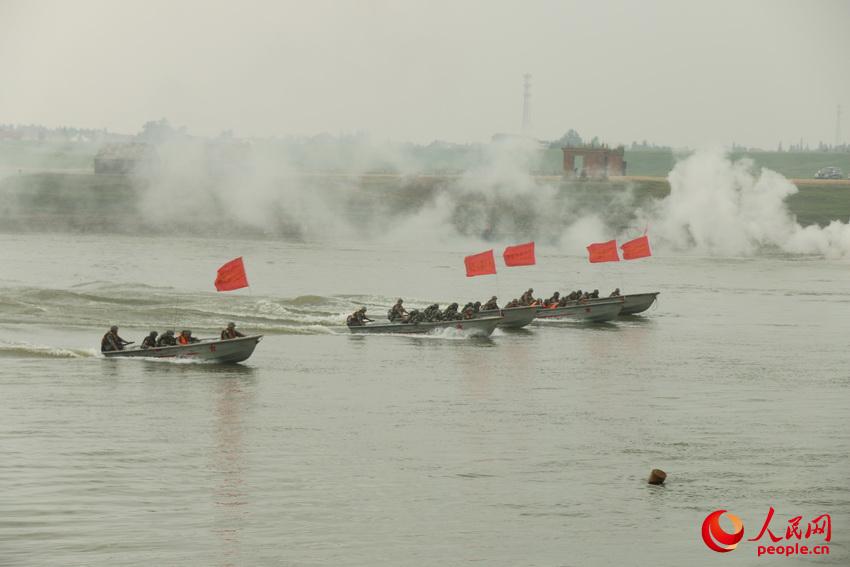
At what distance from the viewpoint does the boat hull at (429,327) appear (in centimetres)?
5475

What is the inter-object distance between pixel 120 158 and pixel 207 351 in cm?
9575

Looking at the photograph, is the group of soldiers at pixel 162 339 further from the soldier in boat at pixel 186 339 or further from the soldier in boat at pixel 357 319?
the soldier in boat at pixel 357 319

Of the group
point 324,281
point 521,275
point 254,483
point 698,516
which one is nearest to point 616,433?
point 698,516

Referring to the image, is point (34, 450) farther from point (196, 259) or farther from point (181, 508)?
point (196, 259)

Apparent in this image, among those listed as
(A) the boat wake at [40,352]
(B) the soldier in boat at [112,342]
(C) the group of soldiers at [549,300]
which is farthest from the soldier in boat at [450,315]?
(A) the boat wake at [40,352]

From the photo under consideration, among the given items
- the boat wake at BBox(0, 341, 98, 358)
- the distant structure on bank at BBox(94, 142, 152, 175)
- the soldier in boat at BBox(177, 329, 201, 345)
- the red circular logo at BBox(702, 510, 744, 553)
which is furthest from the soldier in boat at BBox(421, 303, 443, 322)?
the distant structure on bank at BBox(94, 142, 152, 175)

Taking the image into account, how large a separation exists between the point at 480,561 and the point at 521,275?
63.1 metres

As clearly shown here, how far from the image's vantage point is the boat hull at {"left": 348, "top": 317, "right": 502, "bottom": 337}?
54750 mm

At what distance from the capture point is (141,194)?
411 feet

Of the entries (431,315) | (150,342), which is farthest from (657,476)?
(431,315)

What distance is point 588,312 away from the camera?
205 ft

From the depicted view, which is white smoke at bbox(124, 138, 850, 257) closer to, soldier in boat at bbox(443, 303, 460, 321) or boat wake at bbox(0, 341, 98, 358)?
soldier in boat at bbox(443, 303, 460, 321)

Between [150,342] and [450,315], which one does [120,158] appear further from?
[150,342]

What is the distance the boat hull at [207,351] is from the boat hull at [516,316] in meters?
14.5
